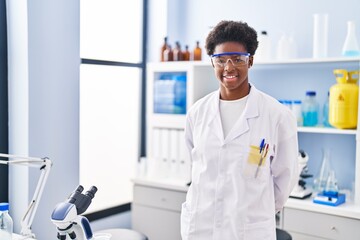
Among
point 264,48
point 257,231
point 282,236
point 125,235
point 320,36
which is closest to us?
point 257,231

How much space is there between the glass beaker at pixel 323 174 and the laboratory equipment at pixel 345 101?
310 millimetres

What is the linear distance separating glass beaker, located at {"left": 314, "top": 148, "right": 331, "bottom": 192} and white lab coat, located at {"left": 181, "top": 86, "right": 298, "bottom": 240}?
1005 millimetres

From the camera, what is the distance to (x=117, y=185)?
3348mm

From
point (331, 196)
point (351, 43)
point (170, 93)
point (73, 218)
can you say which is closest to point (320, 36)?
point (351, 43)

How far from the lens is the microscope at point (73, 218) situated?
48.9 inches

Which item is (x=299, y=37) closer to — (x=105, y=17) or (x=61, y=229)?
(x=105, y=17)

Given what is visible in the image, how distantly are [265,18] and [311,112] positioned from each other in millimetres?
768

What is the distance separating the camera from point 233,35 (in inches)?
68.9

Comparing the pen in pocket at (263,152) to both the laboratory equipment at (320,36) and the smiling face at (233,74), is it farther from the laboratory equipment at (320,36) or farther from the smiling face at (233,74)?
the laboratory equipment at (320,36)

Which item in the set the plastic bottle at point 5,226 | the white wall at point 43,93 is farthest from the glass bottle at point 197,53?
the plastic bottle at point 5,226

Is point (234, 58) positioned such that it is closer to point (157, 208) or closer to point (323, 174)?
point (323, 174)

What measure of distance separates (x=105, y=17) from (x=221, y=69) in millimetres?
1685

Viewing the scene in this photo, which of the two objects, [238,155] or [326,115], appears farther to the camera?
[326,115]

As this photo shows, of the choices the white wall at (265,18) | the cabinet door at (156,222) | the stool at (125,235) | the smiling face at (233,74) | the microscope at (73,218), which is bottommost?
the cabinet door at (156,222)
